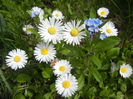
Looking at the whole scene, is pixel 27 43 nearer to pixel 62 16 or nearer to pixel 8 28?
pixel 8 28

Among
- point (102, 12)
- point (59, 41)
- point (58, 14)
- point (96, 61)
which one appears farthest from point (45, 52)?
point (102, 12)

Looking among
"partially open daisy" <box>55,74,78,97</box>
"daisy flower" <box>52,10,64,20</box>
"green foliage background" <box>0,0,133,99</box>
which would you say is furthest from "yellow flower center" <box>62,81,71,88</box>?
"daisy flower" <box>52,10,64,20</box>

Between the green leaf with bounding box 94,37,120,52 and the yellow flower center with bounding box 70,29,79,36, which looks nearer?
the yellow flower center with bounding box 70,29,79,36

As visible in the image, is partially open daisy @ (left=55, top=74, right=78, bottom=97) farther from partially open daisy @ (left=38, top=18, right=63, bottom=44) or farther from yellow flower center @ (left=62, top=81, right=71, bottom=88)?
partially open daisy @ (left=38, top=18, right=63, bottom=44)

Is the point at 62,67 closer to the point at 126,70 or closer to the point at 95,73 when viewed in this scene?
the point at 95,73

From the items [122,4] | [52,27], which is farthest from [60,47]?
[122,4]

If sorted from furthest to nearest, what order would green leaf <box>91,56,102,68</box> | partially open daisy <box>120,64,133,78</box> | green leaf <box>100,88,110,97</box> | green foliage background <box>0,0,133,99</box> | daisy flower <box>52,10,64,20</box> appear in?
daisy flower <box>52,10,64,20</box> → partially open daisy <box>120,64,133,78</box> → green leaf <box>100,88,110,97</box> → green foliage background <box>0,0,133,99</box> → green leaf <box>91,56,102,68</box>

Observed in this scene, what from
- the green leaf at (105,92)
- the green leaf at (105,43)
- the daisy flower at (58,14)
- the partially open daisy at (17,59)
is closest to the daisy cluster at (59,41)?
the partially open daisy at (17,59)

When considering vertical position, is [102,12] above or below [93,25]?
above
